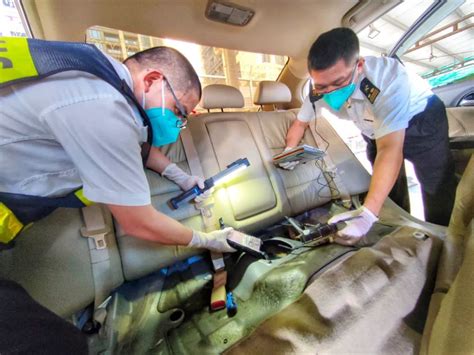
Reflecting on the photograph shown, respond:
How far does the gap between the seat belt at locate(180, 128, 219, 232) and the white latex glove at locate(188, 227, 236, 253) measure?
13 cm

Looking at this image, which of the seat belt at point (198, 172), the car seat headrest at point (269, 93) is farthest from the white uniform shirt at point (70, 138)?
the car seat headrest at point (269, 93)

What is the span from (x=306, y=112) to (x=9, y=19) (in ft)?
5.74

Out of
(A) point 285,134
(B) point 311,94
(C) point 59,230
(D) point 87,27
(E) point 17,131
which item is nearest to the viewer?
(E) point 17,131

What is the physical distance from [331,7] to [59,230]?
6.46 ft

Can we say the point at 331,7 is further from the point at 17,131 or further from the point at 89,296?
the point at 89,296

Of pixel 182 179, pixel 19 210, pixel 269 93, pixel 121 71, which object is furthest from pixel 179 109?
pixel 269 93

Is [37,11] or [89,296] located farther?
[37,11]

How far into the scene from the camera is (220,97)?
1.44 m

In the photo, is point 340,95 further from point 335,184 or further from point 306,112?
point 335,184

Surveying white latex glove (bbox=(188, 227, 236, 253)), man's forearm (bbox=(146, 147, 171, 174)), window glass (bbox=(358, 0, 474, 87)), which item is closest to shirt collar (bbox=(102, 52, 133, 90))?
man's forearm (bbox=(146, 147, 171, 174))

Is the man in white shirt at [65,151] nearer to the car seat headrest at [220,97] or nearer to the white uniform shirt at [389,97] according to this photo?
the car seat headrest at [220,97]

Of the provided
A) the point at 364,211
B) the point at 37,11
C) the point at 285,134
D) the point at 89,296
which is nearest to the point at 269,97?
the point at 285,134

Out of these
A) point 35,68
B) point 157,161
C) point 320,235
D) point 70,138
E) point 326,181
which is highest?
point 35,68

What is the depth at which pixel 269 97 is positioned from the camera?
1.71 m
